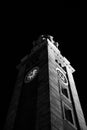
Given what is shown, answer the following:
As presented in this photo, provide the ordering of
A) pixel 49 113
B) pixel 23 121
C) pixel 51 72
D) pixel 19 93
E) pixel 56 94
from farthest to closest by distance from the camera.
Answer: pixel 19 93 → pixel 51 72 → pixel 56 94 → pixel 23 121 → pixel 49 113

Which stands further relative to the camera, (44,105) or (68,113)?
(68,113)

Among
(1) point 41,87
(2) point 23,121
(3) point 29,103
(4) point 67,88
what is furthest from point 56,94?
(4) point 67,88

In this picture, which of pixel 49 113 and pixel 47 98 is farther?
pixel 47 98

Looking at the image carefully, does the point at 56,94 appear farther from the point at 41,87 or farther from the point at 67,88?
the point at 67,88

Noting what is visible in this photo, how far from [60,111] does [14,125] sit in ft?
18.5

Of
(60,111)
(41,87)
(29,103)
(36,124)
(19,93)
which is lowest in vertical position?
(36,124)

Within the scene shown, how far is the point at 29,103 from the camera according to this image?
2097cm

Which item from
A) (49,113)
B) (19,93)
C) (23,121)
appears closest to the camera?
(49,113)

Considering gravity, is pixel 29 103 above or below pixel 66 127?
above

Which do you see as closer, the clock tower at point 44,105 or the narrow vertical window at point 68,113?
the clock tower at point 44,105

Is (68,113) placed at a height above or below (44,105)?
above

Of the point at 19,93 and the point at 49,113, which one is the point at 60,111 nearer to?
the point at 49,113

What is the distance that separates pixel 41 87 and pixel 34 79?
3.87m

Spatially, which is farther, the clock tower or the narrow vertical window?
the narrow vertical window
